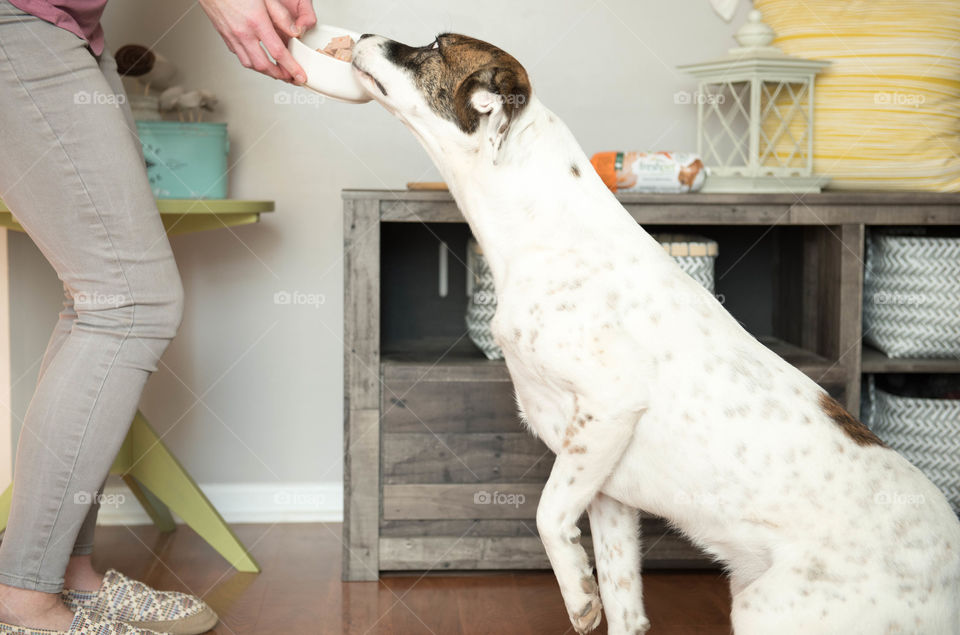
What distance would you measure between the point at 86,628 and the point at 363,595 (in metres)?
0.72

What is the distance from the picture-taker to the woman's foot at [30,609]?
65.1 inches

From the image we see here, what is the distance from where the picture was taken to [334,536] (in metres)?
2.74

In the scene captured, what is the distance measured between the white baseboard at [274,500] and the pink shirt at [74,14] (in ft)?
4.91

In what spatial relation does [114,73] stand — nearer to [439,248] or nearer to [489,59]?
[489,59]

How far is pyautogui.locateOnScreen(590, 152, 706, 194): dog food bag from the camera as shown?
2348 mm

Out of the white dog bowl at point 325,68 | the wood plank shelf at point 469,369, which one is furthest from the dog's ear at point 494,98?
the wood plank shelf at point 469,369

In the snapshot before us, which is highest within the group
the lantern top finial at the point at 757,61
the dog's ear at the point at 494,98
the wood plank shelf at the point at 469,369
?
the lantern top finial at the point at 757,61

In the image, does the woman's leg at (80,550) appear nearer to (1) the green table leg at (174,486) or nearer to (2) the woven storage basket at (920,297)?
(1) the green table leg at (174,486)

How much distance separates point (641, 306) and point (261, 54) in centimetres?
90

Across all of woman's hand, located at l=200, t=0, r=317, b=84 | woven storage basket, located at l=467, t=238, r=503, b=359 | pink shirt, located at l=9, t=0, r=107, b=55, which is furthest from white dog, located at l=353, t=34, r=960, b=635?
woven storage basket, located at l=467, t=238, r=503, b=359

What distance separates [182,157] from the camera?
2.48m

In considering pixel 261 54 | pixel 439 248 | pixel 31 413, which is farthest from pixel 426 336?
pixel 31 413

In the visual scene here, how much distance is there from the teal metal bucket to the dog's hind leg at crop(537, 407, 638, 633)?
4.55 feet

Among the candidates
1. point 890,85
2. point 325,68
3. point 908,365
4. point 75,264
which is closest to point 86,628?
point 75,264
